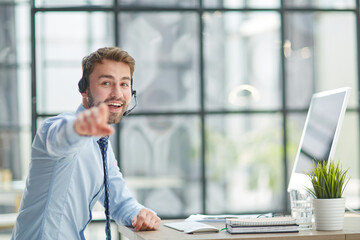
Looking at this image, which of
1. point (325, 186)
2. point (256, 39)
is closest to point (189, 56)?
point (256, 39)

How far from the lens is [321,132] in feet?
11.0

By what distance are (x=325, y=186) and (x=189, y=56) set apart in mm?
2352

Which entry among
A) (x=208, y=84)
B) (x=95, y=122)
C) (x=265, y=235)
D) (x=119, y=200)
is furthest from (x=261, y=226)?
(x=208, y=84)

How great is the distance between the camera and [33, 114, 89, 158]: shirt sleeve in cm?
228

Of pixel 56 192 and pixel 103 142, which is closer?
pixel 56 192

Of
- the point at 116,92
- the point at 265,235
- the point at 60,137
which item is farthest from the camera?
the point at 116,92

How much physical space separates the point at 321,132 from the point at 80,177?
128 cm

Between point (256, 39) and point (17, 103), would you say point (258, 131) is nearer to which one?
point (256, 39)

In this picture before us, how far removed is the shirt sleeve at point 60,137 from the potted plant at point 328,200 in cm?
112

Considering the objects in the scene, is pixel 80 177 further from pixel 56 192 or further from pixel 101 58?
pixel 101 58

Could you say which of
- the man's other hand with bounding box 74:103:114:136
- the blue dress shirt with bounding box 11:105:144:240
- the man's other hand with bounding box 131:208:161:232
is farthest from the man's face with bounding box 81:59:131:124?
the man's other hand with bounding box 74:103:114:136

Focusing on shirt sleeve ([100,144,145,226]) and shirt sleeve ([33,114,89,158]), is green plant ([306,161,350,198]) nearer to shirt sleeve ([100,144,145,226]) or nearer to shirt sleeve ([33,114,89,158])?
shirt sleeve ([100,144,145,226])

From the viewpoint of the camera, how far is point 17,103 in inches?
412

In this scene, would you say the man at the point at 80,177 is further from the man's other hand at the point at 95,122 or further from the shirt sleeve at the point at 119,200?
the man's other hand at the point at 95,122
